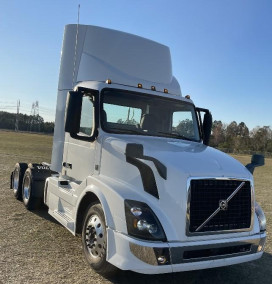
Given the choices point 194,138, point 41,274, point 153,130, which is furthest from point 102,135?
point 41,274

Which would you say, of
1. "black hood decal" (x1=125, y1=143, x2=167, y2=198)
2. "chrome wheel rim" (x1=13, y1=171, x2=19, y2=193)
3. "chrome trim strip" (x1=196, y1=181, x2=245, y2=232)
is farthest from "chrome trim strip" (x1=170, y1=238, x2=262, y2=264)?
"chrome wheel rim" (x1=13, y1=171, x2=19, y2=193)

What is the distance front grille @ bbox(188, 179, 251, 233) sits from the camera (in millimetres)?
4191

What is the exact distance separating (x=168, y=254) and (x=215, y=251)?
686mm

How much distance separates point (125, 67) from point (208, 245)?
145 inches

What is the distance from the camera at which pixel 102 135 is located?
5.26 meters

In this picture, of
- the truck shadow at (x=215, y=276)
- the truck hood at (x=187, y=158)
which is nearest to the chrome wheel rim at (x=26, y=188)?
the truck hood at (x=187, y=158)

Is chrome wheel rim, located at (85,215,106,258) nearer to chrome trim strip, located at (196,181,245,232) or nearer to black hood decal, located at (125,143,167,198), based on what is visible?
black hood decal, located at (125,143,167,198)

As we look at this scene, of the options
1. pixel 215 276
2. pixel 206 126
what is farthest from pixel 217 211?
pixel 206 126

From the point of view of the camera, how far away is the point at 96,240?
4.69 metres

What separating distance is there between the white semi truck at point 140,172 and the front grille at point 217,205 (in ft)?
0.04

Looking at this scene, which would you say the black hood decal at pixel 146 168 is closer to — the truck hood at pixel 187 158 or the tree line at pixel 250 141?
the truck hood at pixel 187 158

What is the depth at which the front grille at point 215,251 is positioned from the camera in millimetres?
4102

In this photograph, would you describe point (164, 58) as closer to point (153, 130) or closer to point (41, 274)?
point (153, 130)

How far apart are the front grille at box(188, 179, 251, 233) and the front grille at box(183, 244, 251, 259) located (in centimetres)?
23
